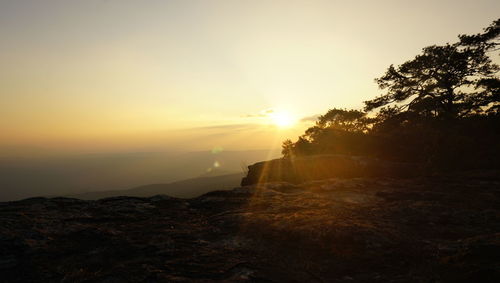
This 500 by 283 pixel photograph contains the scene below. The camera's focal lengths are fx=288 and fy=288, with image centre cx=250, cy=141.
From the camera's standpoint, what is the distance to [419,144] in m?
19.5

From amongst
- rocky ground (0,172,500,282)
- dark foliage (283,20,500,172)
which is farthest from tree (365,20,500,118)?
rocky ground (0,172,500,282)

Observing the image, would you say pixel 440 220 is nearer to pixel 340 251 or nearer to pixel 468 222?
pixel 468 222

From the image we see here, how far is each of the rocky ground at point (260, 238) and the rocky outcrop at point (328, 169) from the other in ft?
19.4

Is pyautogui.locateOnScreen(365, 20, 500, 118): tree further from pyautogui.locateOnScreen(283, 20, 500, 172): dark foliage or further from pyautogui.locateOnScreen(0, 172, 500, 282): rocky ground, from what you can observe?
pyautogui.locateOnScreen(0, 172, 500, 282): rocky ground

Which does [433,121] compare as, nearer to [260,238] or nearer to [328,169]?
[328,169]

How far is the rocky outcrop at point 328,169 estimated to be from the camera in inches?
642

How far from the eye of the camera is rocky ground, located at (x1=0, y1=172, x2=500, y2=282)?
15.9ft

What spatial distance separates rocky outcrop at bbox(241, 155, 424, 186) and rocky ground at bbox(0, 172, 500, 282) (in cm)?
590

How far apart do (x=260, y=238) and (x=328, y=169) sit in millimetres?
11379

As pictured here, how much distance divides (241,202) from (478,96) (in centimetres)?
2668

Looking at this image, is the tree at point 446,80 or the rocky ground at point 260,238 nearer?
the rocky ground at point 260,238

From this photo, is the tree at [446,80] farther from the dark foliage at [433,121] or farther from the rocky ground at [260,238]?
the rocky ground at [260,238]

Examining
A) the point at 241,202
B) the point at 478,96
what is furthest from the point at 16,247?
the point at 478,96

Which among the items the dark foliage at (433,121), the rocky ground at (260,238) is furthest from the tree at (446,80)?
the rocky ground at (260,238)
